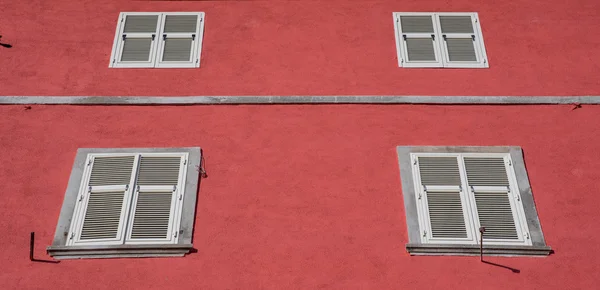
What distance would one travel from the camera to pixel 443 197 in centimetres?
874

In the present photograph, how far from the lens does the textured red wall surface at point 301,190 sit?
26.5 ft

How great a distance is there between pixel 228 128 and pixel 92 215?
207cm

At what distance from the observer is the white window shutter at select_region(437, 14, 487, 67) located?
10.2m

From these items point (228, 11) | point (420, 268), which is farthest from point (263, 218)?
point (228, 11)

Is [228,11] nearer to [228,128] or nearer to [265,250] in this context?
[228,128]

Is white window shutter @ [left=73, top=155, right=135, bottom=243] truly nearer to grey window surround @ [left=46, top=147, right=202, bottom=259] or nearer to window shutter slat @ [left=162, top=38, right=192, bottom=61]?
grey window surround @ [left=46, top=147, right=202, bottom=259]

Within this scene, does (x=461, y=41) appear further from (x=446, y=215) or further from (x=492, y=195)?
Result: (x=446, y=215)

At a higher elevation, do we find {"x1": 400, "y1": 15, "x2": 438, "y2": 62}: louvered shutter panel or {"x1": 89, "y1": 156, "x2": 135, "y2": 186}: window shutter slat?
{"x1": 400, "y1": 15, "x2": 438, "y2": 62}: louvered shutter panel

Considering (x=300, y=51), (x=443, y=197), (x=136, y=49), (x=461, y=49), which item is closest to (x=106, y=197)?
(x=136, y=49)

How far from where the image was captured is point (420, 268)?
8.12 m

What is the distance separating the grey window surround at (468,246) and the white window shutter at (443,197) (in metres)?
0.14

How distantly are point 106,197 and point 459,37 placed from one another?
215 inches

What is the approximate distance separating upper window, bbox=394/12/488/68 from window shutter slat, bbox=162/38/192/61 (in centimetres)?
303

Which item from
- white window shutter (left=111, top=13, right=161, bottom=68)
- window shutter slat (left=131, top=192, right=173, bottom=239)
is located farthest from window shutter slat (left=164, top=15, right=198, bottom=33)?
window shutter slat (left=131, top=192, right=173, bottom=239)
